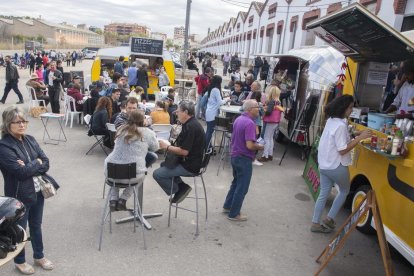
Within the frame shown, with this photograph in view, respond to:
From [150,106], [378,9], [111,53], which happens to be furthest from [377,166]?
[111,53]

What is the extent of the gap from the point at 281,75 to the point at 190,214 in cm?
653

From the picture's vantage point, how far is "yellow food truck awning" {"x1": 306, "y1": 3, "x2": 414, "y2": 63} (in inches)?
151

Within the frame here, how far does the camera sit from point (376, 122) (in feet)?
15.9

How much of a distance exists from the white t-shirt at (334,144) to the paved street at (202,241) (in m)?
1.09

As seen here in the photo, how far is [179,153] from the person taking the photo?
4.55m

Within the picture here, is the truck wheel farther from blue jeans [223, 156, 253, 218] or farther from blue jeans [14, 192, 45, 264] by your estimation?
blue jeans [14, 192, 45, 264]

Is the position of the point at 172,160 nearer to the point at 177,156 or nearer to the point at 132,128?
the point at 177,156

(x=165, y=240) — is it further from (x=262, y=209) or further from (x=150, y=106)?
(x=150, y=106)

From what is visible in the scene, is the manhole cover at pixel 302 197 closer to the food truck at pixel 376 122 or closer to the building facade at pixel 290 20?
the food truck at pixel 376 122

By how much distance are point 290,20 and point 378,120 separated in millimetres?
18897

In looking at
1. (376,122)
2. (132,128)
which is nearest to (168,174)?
(132,128)

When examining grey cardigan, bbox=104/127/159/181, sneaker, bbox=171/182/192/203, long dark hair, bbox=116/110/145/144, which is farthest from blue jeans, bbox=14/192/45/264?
sneaker, bbox=171/182/192/203

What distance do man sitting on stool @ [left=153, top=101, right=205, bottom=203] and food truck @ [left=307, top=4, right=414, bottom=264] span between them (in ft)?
6.59

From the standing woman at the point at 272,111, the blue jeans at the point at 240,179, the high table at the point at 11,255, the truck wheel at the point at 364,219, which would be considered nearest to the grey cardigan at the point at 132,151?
the blue jeans at the point at 240,179
